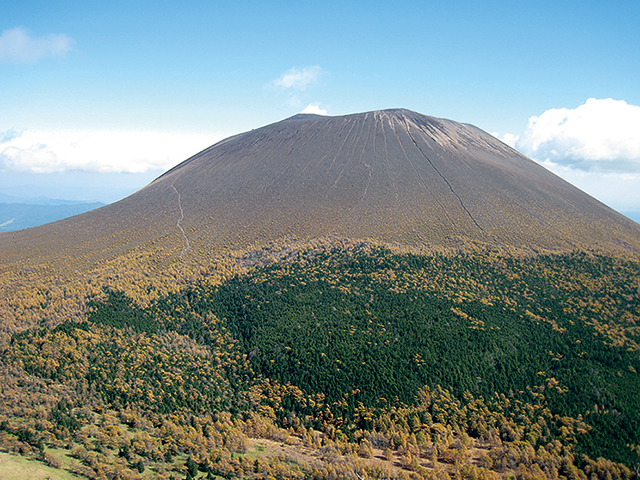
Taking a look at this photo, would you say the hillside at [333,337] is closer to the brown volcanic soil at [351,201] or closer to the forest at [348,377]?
the forest at [348,377]

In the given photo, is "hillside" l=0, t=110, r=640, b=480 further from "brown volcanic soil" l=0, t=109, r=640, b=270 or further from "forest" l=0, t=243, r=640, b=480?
"brown volcanic soil" l=0, t=109, r=640, b=270

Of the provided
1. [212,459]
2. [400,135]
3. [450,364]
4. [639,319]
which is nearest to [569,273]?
[639,319]

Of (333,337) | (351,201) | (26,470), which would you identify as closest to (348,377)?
(333,337)

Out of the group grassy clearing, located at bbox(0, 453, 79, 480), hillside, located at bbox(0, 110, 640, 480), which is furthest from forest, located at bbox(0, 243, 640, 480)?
grassy clearing, located at bbox(0, 453, 79, 480)

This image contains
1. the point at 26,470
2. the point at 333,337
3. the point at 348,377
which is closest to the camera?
the point at 26,470

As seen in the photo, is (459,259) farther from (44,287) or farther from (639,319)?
(44,287)

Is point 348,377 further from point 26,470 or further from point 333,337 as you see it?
point 26,470

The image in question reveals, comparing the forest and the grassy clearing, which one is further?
the forest
